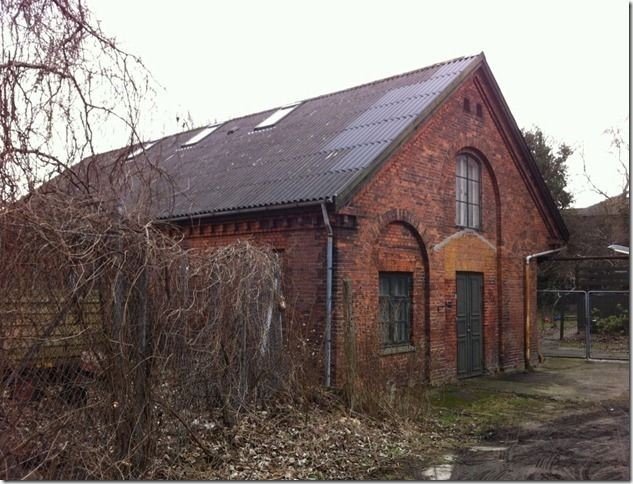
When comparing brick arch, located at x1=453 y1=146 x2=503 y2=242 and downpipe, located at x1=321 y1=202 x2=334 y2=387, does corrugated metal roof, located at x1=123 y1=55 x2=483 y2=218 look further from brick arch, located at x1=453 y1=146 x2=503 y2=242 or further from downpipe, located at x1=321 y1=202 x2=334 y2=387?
brick arch, located at x1=453 y1=146 x2=503 y2=242

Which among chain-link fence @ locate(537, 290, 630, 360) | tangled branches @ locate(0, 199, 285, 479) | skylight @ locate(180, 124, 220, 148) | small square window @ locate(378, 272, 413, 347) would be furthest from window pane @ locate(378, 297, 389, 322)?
chain-link fence @ locate(537, 290, 630, 360)

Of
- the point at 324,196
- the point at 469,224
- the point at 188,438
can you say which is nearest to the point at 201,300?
the point at 188,438

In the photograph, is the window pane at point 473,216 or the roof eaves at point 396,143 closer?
the roof eaves at point 396,143

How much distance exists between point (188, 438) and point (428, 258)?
25.0ft

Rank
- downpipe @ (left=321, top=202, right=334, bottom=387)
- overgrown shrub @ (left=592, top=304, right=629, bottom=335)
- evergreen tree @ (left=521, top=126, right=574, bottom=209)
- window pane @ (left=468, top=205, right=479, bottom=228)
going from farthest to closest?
1. evergreen tree @ (left=521, top=126, right=574, bottom=209)
2. overgrown shrub @ (left=592, top=304, right=629, bottom=335)
3. window pane @ (left=468, top=205, right=479, bottom=228)
4. downpipe @ (left=321, top=202, right=334, bottom=387)

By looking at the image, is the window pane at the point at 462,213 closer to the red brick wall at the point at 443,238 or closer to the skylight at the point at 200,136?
the red brick wall at the point at 443,238

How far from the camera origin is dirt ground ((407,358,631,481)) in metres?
7.46

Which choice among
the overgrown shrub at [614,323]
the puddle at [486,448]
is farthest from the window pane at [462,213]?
the overgrown shrub at [614,323]

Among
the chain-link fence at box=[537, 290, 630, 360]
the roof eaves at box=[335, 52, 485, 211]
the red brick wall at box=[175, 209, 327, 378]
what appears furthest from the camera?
the chain-link fence at box=[537, 290, 630, 360]

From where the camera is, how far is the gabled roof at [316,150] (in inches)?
468

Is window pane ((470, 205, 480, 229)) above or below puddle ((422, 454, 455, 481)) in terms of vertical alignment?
above

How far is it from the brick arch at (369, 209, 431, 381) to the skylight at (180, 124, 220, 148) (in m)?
9.88

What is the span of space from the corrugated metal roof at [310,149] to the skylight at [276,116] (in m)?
0.21

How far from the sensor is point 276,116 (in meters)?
18.6
